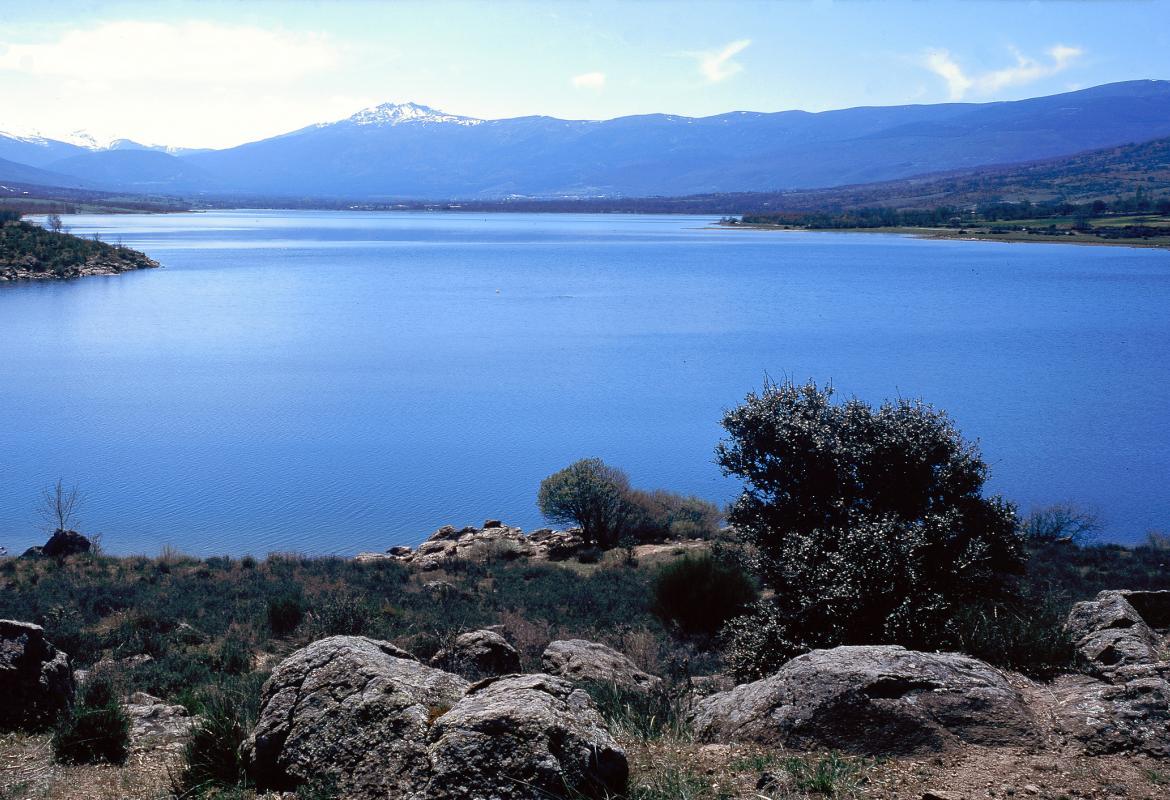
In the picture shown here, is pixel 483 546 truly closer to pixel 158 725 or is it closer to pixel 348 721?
pixel 158 725

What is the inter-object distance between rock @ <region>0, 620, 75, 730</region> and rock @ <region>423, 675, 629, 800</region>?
3.62 metres

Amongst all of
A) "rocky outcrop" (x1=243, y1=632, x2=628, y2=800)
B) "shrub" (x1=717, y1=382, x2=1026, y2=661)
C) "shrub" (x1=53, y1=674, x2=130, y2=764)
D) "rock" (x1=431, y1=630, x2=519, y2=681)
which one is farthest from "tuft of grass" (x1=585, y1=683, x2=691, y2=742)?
"shrub" (x1=53, y1=674, x2=130, y2=764)

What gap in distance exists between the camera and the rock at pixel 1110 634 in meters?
7.18

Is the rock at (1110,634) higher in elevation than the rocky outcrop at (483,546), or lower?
higher

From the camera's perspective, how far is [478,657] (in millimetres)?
8312

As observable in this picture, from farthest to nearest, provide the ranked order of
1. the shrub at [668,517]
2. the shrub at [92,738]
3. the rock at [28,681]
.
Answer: the shrub at [668,517] < the rock at [28,681] < the shrub at [92,738]

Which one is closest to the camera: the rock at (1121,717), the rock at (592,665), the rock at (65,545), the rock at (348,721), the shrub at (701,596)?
the rock at (348,721)

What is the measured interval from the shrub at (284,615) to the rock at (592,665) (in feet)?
13.0

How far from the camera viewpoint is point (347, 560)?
1778cm

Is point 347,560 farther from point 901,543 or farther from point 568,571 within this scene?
point 901,543

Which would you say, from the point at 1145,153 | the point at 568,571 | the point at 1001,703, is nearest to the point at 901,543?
the point at 1001,703

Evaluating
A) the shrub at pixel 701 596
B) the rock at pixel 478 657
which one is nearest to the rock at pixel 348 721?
the rock at pixel 478 657

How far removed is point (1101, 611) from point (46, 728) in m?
8.40

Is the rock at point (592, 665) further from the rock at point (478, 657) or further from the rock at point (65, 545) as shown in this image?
the rock at point (65, 545)
